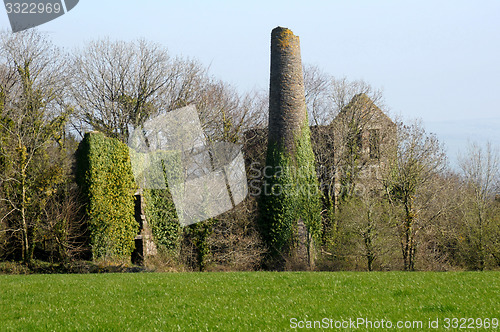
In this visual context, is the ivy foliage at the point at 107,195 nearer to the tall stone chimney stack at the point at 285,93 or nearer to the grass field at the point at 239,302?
the grass field at the point at 239,302

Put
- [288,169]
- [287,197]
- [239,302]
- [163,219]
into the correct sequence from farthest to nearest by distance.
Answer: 1. [288,169]
2. [287,197]
3. [163,219]
4. [239,302]

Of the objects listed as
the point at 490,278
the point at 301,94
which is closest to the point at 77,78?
the point at 301,94

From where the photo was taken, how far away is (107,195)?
821 inches

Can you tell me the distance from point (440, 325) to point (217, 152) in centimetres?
2396

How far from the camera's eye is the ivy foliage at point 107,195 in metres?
20.3

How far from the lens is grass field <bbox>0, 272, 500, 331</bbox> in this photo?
7879 mm

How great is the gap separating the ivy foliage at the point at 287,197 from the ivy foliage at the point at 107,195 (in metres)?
6.97

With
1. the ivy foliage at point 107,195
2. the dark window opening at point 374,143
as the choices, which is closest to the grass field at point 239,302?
the ivy foliage at point 107,195

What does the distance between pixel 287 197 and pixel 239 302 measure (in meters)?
15.9

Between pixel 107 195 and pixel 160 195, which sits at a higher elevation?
pixel 107 195

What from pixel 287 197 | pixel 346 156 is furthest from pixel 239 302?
pixel 346 156

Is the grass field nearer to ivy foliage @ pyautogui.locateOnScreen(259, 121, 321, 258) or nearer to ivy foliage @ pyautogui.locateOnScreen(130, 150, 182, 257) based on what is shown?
ivy foliage @ pyautogui.locateOnScreen(130, 150, 182, 257)

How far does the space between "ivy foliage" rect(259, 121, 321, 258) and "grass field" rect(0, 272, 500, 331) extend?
39.5 feet

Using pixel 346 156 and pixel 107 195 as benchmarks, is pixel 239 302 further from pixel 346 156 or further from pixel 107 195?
pixel 346 156
